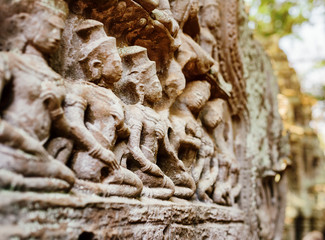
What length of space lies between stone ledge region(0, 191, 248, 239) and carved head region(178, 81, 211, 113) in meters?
1.12

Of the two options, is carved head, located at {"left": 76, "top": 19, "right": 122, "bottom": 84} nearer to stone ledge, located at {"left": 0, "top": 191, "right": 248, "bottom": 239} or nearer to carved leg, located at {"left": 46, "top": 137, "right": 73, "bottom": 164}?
carved leg, located at {"left": 46, "top": 137, "right": 73, "bottom": 164}

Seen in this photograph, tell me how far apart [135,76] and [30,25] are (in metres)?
1.11

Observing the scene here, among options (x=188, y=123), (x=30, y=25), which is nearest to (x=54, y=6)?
(x=30, y=25)

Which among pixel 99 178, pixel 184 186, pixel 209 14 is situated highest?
pixel 209 14

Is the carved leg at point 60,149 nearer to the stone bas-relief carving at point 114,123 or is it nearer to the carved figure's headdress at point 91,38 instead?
the stone bas-relief carving at point 114,123

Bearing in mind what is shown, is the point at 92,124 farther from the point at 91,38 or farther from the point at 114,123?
the point at 91,38

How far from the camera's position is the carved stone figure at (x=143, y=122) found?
2680 mm

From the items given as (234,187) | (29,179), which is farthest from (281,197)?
(29,179)

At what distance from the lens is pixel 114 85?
2902 mm

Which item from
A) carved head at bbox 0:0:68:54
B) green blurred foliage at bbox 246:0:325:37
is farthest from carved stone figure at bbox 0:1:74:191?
green blurred foliage at bbox 246:0:325:37

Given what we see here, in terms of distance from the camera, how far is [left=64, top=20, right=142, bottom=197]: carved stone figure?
216cm

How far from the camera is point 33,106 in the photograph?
6.18 feet

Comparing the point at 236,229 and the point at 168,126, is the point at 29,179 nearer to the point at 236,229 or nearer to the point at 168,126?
the point at 168,126

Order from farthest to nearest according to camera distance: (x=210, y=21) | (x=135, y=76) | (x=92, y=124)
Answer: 1. (x=210, y=21)
2. (x=135, y=76)
3. (x=92, y=124)
